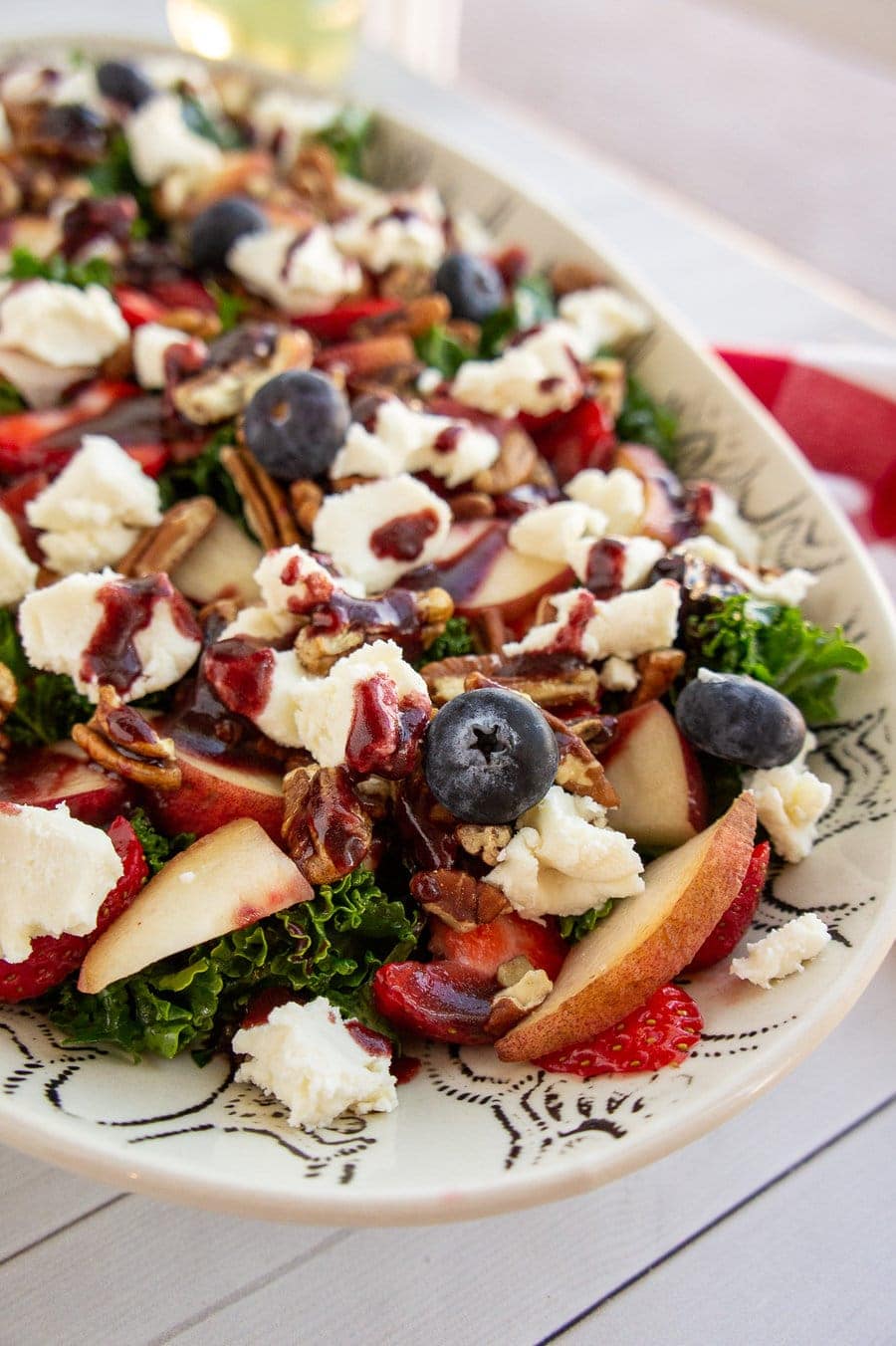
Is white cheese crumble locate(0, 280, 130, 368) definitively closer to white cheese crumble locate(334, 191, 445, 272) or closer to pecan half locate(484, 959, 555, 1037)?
white cheese crumble locate(334, 191, 445, 272)

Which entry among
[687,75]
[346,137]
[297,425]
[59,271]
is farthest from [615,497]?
[687,75]

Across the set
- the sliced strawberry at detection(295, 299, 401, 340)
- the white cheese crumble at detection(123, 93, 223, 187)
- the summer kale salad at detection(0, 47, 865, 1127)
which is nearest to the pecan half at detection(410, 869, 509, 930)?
the summer kale salad at detection(0, 47, 865, 1127)

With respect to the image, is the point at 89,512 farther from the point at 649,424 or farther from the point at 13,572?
the point at 649,424

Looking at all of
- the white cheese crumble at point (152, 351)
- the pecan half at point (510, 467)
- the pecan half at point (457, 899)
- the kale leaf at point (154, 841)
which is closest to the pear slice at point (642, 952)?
the pecan half at point (457, 899)

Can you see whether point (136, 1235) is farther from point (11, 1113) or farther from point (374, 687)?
point (374, 687)

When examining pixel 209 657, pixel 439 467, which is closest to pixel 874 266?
pixel 439 467
